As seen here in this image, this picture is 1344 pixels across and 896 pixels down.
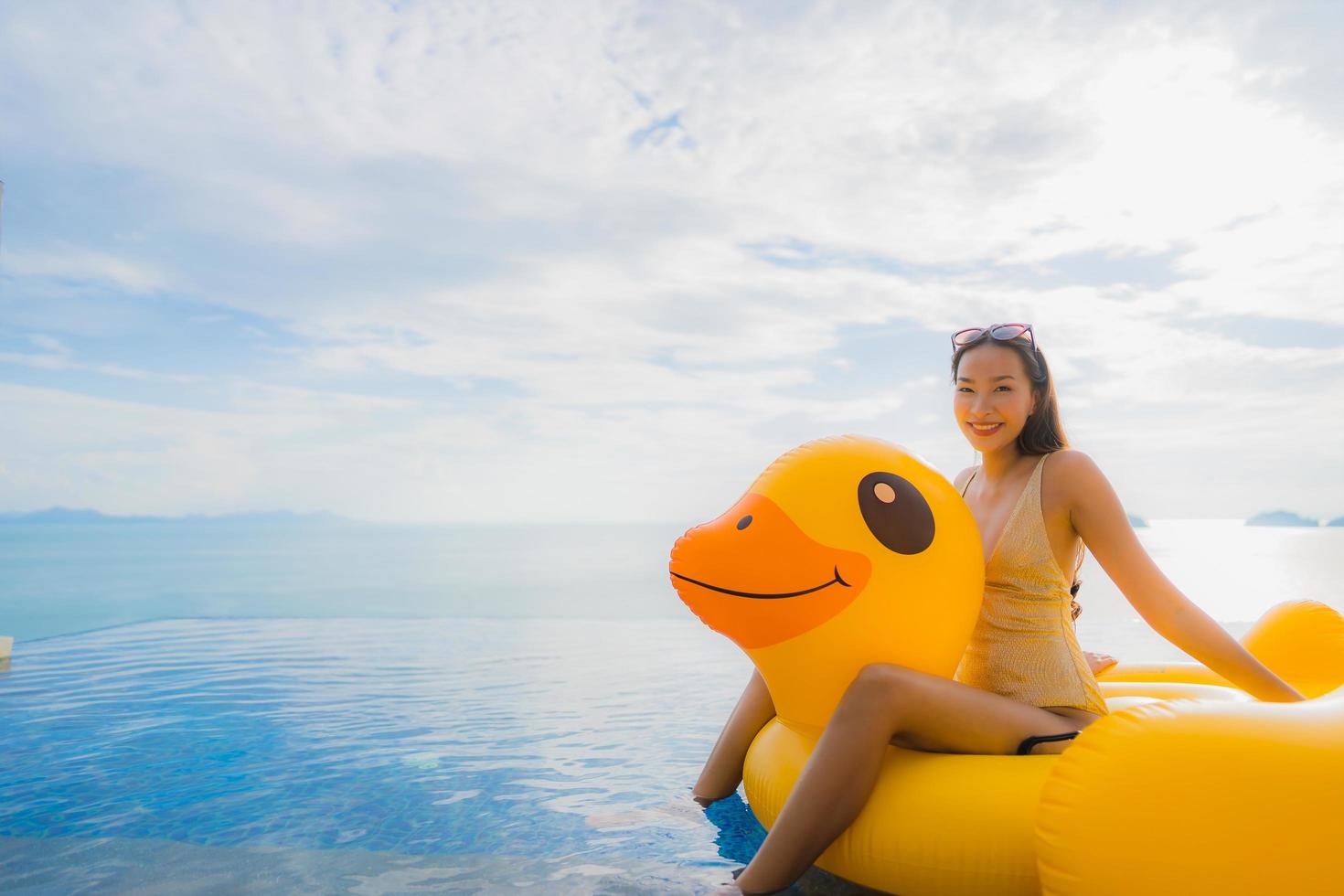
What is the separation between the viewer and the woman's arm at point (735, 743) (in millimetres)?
2670

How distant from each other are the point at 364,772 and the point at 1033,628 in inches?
85.6

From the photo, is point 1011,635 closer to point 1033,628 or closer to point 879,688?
point 1033,628

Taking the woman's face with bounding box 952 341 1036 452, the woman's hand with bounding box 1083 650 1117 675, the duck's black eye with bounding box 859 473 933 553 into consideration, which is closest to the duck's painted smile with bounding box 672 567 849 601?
the duck's black eye with bounding box 859 473 933 553

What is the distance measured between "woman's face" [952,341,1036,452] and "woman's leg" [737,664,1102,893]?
577mm

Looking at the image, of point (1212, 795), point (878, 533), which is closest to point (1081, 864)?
point (1212, 795)

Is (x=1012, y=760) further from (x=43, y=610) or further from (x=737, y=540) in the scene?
(x=43, y=610)

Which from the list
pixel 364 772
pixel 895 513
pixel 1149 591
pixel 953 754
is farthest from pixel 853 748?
pixel 364 772

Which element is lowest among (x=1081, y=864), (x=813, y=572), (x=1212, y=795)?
(x=1081, y=864)

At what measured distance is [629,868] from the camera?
2320 millimetres

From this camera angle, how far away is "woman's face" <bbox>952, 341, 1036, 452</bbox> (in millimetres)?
2227

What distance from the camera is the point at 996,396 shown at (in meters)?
2.23

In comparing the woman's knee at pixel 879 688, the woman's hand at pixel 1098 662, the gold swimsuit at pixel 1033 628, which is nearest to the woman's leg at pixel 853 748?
the woman's knee at pixel 879 688

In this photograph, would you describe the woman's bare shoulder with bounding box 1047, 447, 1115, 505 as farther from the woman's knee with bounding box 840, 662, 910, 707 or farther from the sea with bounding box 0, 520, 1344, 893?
the sea with bounding box 0, 520, 1344, 893

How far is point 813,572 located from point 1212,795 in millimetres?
799
